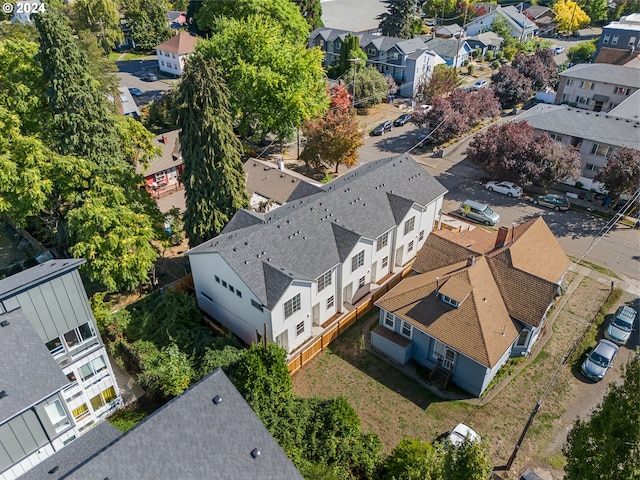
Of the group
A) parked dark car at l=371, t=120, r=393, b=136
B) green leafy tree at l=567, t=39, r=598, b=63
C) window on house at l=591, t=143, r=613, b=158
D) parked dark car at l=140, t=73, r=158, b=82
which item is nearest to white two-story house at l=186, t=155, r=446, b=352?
window on house at l=591, t=143, r=613, b=158

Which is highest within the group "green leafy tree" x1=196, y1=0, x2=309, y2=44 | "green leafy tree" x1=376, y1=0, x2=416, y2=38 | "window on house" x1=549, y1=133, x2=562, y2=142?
"green leafy tree" x1=196, y1=0, x2=309, y2=44

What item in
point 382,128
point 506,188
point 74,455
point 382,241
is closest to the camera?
point 74,455

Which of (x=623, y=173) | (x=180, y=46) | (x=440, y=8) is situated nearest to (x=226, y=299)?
(x=623, y=173)

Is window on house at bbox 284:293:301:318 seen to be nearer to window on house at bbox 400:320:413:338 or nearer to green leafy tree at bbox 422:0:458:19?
window on house at bbox 400:320:413:338

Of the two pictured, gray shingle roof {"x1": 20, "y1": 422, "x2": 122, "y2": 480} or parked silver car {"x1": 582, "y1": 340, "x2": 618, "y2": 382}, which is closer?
gray shingle roof {"x1": 20, "y1": 422, "x2": 122, "y2": 480}

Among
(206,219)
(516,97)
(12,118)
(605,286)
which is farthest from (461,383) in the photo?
(516,97)

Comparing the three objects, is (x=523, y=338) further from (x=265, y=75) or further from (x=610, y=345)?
(x=265, y=75)
